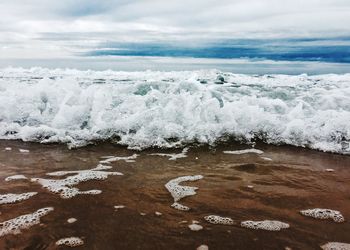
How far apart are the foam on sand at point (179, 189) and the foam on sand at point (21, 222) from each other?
1316 mm

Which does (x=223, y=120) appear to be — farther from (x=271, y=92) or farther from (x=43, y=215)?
(x=43, y=215)

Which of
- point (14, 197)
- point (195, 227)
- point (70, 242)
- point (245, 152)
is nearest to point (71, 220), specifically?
point (70, 242)

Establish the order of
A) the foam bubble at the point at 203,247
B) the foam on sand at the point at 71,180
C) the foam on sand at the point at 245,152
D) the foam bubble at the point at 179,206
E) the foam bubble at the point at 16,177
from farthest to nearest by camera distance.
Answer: the foam on sand at the point at 245,152
the foam bubble at the point at 16,177
the foam on sand at the point at 71,180
the foam bubble at the point at 179,206
the foam bubble at the point at 203,247

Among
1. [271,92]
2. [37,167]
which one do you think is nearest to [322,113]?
[271,92]

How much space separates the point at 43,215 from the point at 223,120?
4.59 metres

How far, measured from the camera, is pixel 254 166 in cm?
544

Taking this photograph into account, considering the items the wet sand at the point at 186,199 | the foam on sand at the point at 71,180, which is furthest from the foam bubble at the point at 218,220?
the foam on sand at the point at 71,180

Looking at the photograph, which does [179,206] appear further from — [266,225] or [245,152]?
[245,152]

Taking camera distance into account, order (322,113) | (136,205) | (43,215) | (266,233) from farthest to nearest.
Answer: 1. (322,113)
2. (136,205)
3. (43,215)
4. (266,233)

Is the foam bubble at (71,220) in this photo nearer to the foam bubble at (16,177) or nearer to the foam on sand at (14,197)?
the foam on sand at (14,197)

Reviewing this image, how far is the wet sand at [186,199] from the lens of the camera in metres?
3.21

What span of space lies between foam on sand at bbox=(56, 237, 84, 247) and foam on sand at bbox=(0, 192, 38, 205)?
1.18 m

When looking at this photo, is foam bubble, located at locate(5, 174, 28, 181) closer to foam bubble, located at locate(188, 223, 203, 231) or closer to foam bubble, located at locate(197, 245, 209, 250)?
foam bubble, located at locate(188, 223, 203, 231)

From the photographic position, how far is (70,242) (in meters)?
3.12
